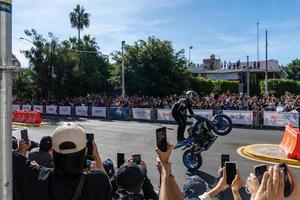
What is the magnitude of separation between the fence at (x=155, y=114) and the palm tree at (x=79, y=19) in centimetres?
2733

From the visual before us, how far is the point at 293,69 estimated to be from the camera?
88938 mm

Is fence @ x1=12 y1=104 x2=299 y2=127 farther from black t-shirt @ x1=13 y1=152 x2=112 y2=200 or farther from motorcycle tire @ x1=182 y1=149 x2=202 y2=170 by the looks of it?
black t-shirt @ x1=13 y1=152 x2=112 y2=200

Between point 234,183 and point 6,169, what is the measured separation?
1846mm

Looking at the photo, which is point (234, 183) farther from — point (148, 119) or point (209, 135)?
point (148, 119)

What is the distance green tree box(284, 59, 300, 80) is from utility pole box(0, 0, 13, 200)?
298 feet

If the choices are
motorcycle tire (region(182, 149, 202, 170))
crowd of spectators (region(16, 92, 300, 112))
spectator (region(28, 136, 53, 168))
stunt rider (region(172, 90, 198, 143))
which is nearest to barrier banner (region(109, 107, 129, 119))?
crowd of spectators (region(16, 92, 300, 112))

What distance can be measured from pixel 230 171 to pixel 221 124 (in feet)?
27.8

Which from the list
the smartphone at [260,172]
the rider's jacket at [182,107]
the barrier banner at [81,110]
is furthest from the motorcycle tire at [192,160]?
the barrier banner at [81,110]

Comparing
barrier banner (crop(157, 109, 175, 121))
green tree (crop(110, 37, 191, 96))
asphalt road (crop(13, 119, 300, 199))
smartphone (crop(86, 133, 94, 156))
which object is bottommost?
asphalt road (crop(13, 119, 300, 199))

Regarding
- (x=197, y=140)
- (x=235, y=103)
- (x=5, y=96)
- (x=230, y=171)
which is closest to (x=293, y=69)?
(x=235, y=103)

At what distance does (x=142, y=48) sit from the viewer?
42875 millimetres

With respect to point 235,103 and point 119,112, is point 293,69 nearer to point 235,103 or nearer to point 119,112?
point 119,112

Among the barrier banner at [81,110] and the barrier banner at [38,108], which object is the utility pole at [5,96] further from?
the barrier banner at [38,108]

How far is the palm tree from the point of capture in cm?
6100
